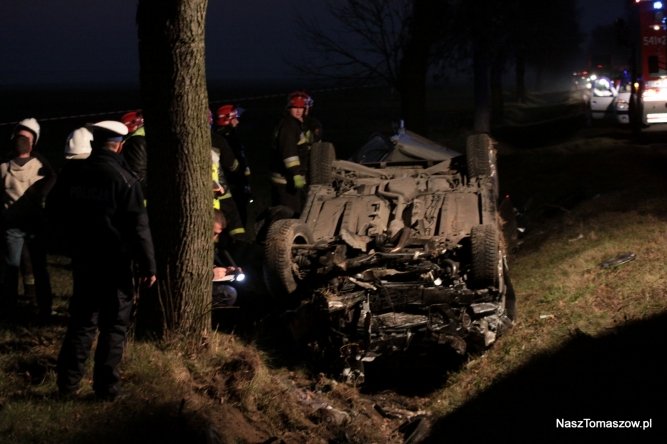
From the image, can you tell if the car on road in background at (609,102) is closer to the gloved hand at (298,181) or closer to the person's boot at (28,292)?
the gloved hand at (298,181)

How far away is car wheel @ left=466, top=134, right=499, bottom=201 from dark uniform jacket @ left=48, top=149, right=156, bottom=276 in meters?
4.49

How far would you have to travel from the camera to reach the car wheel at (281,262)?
705cm

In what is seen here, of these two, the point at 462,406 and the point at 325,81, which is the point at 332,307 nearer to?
the point at 462,406

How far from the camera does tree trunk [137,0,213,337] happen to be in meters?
5.73

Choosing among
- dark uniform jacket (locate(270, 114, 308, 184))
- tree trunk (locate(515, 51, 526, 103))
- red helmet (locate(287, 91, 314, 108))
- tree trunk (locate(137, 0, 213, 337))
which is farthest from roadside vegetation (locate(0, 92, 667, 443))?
tree trunk (locate(515, 51, 526, 103))

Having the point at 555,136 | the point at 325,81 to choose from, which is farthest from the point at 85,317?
the point at 555,136

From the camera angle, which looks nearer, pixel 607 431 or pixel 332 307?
pixel 607 431

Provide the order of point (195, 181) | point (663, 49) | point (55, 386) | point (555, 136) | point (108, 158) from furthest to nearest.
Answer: point (555, 136), point (663, 49), point (195, 181), point (55, 386), point (108, 158)

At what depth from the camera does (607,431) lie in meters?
5.38

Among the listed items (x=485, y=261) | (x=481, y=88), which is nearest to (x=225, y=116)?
(x=485, y=261)

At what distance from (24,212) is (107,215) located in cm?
261

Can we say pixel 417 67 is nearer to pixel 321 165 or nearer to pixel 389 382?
pixel 321 165

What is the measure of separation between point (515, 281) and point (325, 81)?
1171cm

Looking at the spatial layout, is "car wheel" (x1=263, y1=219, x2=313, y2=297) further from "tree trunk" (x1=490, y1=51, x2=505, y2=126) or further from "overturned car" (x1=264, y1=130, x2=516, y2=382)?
"tree trunk" (x1=490, y1=51, x2=505, y2=126)
